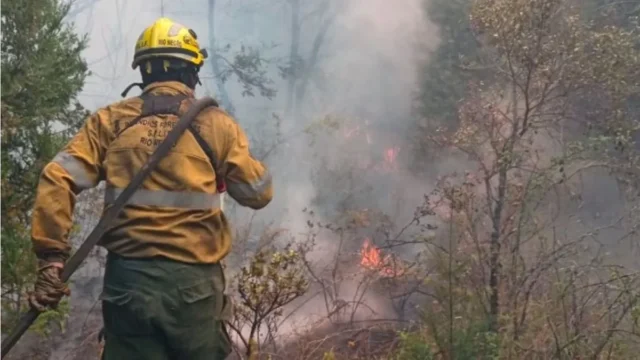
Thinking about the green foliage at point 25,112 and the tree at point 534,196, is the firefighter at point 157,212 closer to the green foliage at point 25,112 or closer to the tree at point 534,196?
the green foliage at point 25,112

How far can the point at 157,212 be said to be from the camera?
9.65 ft

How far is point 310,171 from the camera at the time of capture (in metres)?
14.9

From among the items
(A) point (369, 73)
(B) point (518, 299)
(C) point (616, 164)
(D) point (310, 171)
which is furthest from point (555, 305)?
(A) point (369, 73)

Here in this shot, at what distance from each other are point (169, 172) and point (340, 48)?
14284 mm

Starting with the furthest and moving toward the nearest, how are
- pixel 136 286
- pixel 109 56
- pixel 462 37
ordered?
pixel 109 56
pixel 462 37
pixel 136 286

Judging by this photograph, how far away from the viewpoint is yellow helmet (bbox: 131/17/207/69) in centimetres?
313

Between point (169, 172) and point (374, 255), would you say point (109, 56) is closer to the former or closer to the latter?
point (374, 255)

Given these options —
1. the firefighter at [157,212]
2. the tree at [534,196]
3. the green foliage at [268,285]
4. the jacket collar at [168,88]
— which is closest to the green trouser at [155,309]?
the firefighter at [157,212]

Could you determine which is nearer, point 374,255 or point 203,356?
point 203,356

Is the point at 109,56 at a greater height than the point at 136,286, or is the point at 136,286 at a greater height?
the point at 109,56

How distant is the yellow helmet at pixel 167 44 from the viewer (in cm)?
313

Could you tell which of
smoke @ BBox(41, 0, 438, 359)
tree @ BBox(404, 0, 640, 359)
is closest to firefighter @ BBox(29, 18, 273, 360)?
tree @ BBox(404, 0, 640, 359)

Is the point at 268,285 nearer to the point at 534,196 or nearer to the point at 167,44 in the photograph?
the point at 167,44

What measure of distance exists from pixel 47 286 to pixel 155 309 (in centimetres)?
40
